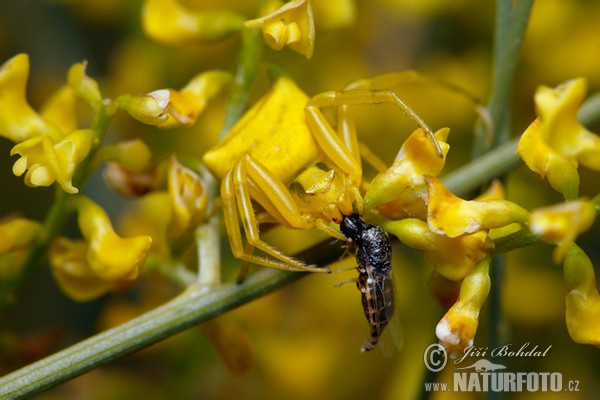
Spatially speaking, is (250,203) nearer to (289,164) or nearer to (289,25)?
(289,164)

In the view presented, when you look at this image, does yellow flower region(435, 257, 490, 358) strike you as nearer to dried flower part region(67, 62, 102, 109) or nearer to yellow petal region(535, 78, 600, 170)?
yellow petal region(535, 78, 600, 170)

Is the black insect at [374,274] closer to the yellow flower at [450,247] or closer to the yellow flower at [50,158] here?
the yellow flower at [450,247]

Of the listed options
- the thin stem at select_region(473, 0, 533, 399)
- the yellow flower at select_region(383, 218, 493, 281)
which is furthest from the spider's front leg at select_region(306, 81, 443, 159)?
the yellow flower at select_region(383, 218, 493, 281)

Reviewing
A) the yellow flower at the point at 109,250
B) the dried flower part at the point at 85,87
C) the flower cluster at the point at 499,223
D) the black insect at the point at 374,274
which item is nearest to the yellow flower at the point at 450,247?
the flower cluster at the point at 499,223

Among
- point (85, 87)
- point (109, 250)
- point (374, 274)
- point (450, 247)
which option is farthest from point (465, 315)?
point (85, 87)

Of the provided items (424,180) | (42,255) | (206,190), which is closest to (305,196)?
(206,190)
